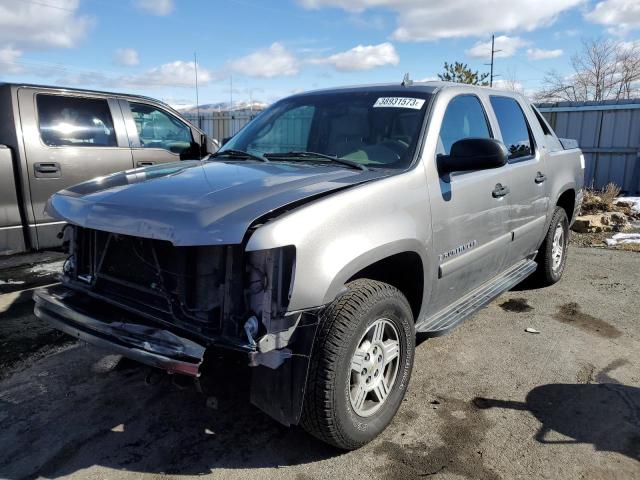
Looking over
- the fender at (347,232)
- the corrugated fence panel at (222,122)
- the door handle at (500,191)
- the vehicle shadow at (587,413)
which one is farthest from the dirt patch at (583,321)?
the corrugated fence panel at (222,122)

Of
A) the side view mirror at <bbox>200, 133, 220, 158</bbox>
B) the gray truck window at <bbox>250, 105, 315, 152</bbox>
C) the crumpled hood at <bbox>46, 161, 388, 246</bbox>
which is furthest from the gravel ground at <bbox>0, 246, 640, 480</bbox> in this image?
the side view mirror at <bbox>200, 133, 220, 158</bbox>

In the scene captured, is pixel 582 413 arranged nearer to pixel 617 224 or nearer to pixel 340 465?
pixel 340 465

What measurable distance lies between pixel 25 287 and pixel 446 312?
4148 millimetres

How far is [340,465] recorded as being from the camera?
2.57 meters

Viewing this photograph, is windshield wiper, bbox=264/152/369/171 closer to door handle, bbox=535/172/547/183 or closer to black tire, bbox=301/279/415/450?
black tire, bbox=301/279/415/450

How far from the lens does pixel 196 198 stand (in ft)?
7.89

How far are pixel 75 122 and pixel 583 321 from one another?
217 inches

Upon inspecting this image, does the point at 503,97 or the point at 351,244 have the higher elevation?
the point at 503,97

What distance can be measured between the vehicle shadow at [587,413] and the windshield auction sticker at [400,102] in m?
1.91

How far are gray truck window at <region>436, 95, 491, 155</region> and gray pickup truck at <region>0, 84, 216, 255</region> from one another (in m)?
2.97

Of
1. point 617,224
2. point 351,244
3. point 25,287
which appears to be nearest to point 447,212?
point 351,244

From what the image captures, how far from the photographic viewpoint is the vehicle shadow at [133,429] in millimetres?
2553

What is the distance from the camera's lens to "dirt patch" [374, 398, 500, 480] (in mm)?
2518

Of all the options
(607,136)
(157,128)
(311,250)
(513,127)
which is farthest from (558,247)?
(607,136)
